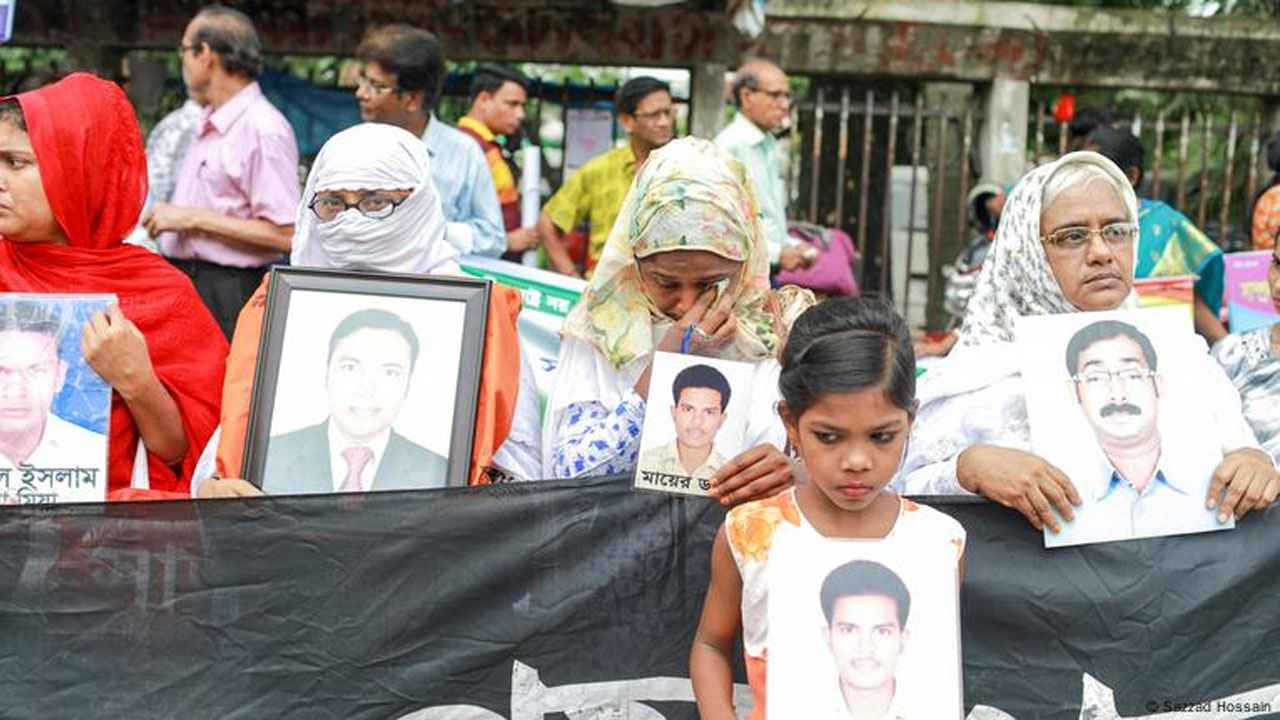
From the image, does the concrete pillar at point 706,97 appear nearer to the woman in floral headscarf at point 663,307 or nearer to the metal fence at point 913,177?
the metal fence at point 913,177

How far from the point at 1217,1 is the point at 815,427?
10.2 meters

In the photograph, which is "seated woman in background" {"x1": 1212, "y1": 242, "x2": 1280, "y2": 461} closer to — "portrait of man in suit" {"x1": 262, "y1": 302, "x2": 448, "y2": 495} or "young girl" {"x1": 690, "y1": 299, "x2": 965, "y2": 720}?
"young girl" {"x1": 690, "y1": 299, "x2": 965, "y2": 720}

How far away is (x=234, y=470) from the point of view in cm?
360

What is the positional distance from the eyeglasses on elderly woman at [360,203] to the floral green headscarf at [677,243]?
528mm

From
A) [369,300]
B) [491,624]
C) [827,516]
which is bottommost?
[491,624]

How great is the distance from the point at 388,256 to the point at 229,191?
219cm

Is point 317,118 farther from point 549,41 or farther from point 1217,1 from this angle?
point 1217,1

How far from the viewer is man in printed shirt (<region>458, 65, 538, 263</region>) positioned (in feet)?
25.2

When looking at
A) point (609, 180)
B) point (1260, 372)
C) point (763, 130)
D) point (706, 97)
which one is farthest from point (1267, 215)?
point (706, 97)

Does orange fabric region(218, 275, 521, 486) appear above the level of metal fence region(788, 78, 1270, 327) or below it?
below

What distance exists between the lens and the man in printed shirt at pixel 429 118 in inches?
248

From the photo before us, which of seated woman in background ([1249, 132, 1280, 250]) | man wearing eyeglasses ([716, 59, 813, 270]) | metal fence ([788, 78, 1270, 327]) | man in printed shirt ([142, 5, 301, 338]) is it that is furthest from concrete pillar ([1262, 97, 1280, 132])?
man in printed shirt ([142, 5, 301, 338])

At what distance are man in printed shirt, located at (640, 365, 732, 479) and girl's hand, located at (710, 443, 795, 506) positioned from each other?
9 centimetres

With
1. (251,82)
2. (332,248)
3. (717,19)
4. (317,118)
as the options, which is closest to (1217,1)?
(717,19)
